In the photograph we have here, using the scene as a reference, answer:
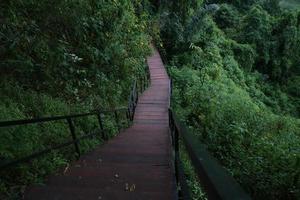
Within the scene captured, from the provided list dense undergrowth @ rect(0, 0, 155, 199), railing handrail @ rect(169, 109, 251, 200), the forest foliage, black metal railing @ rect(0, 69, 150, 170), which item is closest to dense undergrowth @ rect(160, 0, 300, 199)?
the forest foliage

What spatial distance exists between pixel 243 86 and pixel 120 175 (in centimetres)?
1899

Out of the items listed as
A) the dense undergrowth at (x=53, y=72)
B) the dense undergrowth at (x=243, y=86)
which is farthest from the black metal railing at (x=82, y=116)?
the dense undergrowth at (x=243, y=86)

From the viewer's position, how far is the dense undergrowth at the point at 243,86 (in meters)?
6.38

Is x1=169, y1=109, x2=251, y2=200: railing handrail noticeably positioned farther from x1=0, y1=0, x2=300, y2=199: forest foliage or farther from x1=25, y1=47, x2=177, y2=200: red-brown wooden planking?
x1=0, y1=0, x2=300, y2=199: forest foliage

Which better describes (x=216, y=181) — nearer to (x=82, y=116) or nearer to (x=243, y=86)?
(x=82, y=116)

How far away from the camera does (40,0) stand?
8.77m

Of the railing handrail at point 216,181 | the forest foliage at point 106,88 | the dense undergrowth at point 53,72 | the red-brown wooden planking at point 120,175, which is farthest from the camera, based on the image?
the forest foliage at point 106,88

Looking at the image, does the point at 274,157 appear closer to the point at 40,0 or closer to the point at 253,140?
the point at 253,140

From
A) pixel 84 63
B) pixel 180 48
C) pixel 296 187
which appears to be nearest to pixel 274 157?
pixel 296 187

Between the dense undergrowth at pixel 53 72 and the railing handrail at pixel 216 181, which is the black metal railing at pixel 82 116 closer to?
the dense undergrowth at pixel 53 72

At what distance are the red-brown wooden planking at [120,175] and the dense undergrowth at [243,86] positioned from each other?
4.87 ft

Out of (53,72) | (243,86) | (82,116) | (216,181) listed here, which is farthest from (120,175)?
(243,86)

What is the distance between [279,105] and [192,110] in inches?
569

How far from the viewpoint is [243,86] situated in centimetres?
2289
